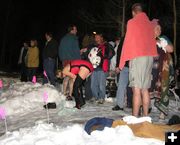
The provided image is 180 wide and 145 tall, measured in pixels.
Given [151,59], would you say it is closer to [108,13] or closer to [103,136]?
[103,136]

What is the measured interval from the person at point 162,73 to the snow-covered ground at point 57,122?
39 centimetres

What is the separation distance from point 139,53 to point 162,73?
106 cm

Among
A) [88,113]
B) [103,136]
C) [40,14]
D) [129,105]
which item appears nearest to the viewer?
[103,136]

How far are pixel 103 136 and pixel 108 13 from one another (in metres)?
25.1

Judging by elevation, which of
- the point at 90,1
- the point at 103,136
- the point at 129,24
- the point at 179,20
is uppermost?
the point at 90,1

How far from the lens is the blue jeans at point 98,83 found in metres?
11.3

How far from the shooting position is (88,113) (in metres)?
9.95

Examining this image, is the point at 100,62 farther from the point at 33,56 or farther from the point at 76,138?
the point at 33,56

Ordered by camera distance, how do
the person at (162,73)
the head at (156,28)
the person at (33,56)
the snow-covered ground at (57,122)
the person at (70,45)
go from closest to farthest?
the snow-covered ground at (57,122), the head at (156,28), the person at (162,73), the person at (70,45), the person at (33,56)

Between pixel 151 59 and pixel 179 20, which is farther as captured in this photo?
pixel 179 20

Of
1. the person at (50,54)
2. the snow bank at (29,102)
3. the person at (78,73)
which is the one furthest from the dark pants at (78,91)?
the person at (50,54)

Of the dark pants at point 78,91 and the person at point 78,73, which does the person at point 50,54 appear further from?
the dark pants at point 78,91

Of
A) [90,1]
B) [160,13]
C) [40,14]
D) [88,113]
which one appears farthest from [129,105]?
[40,14]

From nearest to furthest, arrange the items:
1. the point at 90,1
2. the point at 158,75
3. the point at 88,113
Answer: the point at 158,75 < the point at 88,113 < the point at 90,1
